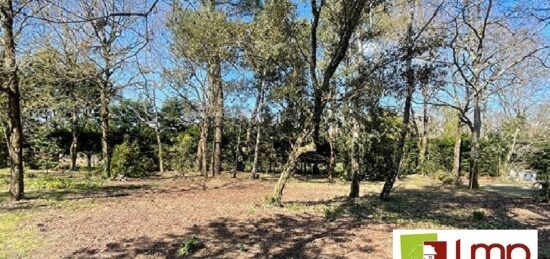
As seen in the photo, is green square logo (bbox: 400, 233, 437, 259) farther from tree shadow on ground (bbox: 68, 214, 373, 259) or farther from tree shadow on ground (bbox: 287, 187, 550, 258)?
tree shadow on ground (bbox: 287, 187, 550, 258)

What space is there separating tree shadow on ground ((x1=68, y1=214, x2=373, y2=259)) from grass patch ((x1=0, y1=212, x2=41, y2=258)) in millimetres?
622

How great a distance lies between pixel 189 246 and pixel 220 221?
1.41m

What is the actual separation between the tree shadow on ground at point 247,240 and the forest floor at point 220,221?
11 millimetres

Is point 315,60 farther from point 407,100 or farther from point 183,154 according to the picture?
point 183,154

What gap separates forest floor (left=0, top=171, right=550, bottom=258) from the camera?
444 centimetres

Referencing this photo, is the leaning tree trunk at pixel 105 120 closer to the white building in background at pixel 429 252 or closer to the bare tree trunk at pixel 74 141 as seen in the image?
the bare tree trunk at pixel 74 141

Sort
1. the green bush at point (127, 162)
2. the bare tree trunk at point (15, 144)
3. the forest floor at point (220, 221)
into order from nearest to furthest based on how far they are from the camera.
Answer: the forest floor at point (220, 221) < the bare tree trunk at point (15, 144) < the green bush at point (127, 162)

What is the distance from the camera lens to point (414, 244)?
2646 millimetres

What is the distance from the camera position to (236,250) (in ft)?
14.4

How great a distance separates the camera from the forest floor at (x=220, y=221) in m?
4.44

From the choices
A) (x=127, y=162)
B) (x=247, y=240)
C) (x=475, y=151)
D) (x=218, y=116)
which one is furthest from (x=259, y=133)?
(x=247, y=240)

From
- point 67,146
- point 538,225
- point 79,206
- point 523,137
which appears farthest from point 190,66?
point 523,137

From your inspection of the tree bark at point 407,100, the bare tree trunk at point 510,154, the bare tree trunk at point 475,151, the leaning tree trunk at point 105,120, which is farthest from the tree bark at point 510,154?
the leaning tree trunk at point 105,120

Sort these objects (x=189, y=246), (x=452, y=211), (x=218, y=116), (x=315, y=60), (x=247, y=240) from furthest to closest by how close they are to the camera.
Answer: (x=218, y=116) < (x=452, y=211) < (x=315, y=60) < (x=247, y=240) < (x=189, y=246)
